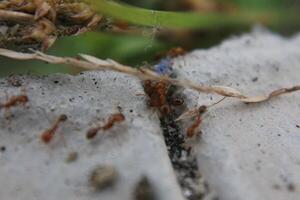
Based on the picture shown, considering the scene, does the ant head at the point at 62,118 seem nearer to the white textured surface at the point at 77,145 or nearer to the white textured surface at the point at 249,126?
the white textured surface at the point at 77,145

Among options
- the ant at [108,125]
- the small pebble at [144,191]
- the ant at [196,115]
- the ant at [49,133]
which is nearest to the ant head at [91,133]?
the ant at [108,125]

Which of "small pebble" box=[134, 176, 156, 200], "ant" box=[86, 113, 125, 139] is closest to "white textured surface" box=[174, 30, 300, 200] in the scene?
"small pebble" box=[134, 176, 156, 200]

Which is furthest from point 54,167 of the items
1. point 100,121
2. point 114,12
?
point 114,12

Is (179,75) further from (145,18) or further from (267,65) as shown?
(267,65)

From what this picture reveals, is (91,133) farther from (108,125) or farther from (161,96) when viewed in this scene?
(161,96)

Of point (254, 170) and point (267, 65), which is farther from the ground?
point (254, 170)

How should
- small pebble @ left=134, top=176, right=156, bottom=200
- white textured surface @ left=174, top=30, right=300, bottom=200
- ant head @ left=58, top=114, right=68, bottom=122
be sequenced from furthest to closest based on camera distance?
1. ant head @ left=58, top=114, right=68, bottom=122
2. white textured surface @ left=174, top=30, right=300, bottom=200
3. small pebble @ left=134, top=176, right=156, bottom=200

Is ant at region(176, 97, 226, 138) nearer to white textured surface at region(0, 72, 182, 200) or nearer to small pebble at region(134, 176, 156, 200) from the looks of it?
white textured surface at region(0, 72, 182, 200)
